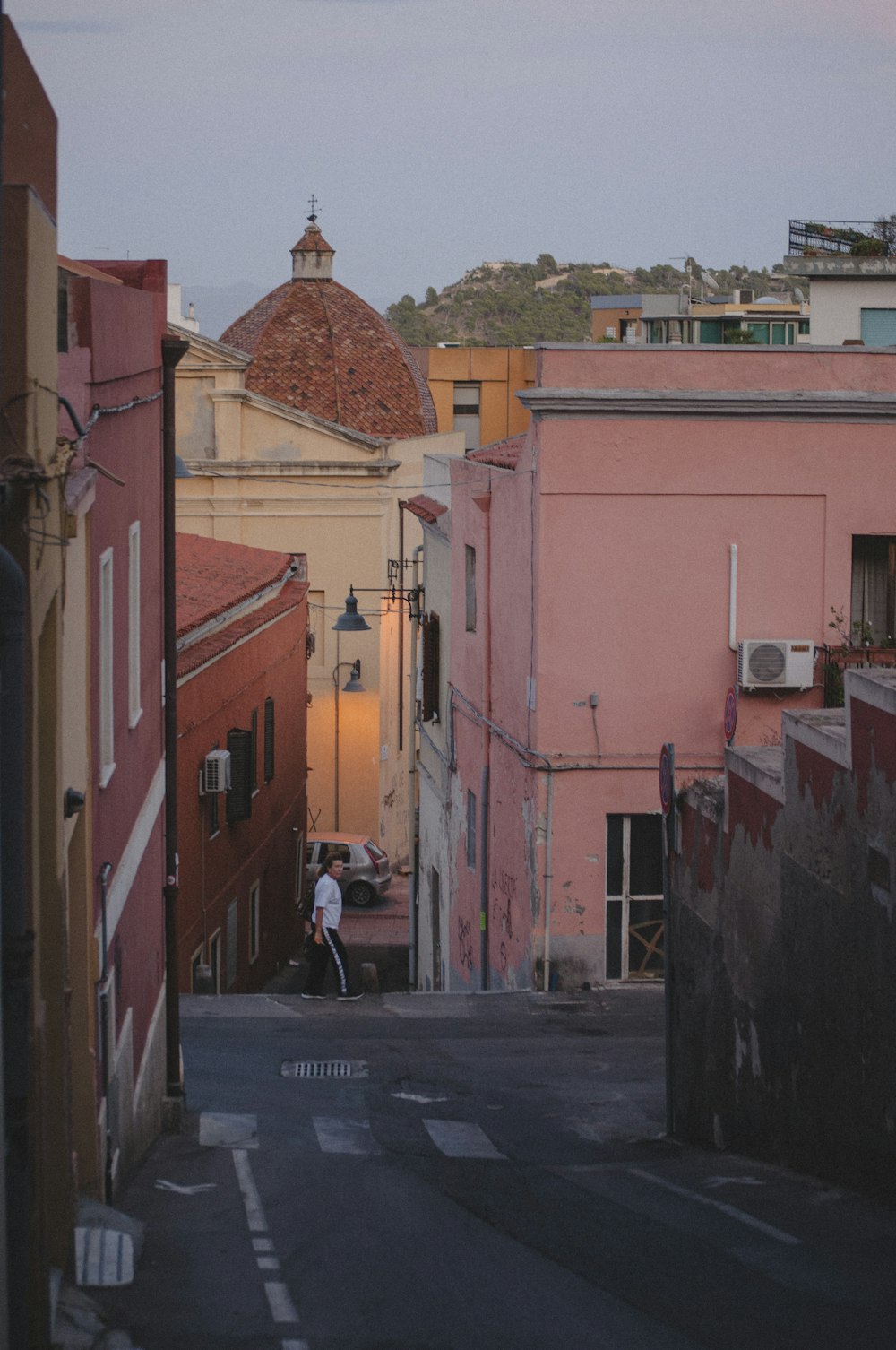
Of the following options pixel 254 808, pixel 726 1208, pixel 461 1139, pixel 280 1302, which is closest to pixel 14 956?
pixel 280 1302

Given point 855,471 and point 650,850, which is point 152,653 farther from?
point 855,471

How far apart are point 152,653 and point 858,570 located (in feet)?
29.5

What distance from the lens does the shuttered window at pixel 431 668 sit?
2588 cm

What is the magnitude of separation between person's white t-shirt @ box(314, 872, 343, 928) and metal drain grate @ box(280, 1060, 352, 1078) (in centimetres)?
314

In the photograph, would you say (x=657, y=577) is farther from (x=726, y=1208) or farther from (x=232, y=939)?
(x=726, y=1208)

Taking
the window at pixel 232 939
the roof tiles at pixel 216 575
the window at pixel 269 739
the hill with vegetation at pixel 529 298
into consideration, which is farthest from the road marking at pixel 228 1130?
the hill with vegetation at pixel 529 298

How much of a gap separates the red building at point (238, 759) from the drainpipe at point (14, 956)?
→ 12.1 metres

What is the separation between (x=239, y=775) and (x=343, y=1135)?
1014 cm

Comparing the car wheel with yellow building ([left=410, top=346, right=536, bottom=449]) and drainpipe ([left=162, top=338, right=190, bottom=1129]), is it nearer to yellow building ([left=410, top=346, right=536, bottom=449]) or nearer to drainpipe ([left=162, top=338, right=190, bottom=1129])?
yellow building ([left=410, top=346, right=536, bottom=449])

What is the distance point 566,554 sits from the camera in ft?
58.9

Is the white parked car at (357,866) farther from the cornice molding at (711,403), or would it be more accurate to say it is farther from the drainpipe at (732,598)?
the cornice molding at (711,403)

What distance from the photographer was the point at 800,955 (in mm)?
9930

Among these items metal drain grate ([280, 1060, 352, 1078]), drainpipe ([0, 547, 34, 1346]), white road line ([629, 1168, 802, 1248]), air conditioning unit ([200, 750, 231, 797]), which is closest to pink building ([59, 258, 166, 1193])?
metal drain grate ([280, 1060, 352, 1078])

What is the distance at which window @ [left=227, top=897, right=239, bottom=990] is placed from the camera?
72.7 ft
